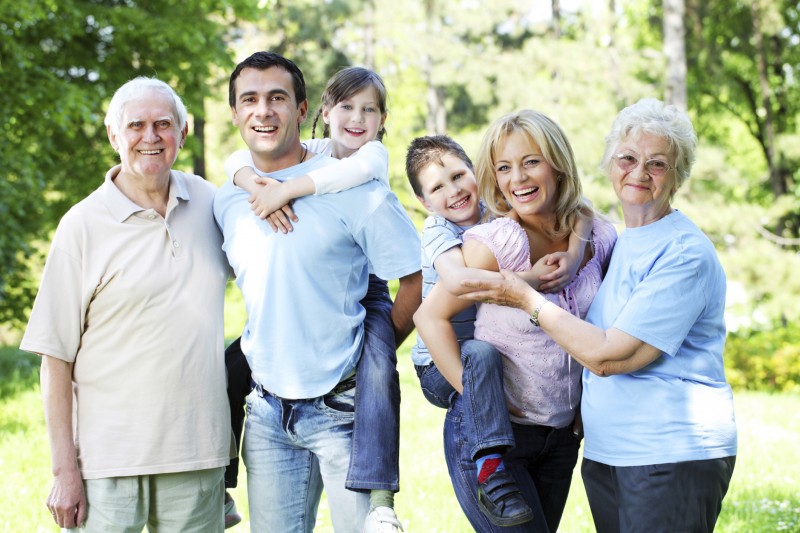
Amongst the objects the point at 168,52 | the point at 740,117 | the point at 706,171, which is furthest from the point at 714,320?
the point at 740,117

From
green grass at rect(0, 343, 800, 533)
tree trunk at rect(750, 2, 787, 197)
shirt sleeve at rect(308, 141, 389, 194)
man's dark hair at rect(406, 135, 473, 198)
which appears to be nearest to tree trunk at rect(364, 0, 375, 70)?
tree trunk at rect(750, 2, 787, 197)

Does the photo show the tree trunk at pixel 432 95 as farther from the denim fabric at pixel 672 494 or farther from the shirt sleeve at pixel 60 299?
the denim fabric at pixel 672 494

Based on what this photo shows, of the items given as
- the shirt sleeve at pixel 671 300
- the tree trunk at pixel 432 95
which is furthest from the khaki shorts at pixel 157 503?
the tree trunk at pixel 432 95

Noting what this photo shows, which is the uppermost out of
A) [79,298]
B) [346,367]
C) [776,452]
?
[79,298]

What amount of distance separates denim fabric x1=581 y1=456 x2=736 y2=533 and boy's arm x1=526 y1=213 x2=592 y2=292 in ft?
2.26

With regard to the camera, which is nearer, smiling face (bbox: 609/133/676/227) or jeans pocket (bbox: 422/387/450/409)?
smiling face (bbox: 609/133/676/227)

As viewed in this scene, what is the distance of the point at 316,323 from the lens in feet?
10.9

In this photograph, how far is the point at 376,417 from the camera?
326 centimetres

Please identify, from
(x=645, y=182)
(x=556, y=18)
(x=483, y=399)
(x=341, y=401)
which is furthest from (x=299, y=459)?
(x=556, y=18)

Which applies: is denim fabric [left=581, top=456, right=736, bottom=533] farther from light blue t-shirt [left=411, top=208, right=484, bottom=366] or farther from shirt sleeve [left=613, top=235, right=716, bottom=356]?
light blue t-shirt [left=411, top=208, right=484, bottom=366]

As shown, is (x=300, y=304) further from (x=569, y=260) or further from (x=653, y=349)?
(x=653, y=349)

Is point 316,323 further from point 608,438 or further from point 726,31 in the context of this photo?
point 726,31

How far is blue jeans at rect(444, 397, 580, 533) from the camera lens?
3.15 m

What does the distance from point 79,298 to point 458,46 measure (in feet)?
70.9
